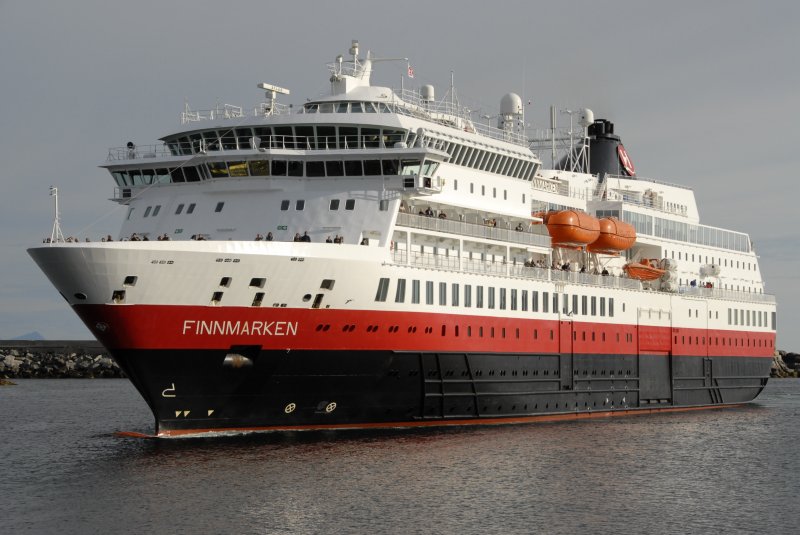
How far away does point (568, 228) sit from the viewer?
4403 cm

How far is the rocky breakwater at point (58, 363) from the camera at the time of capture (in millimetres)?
90938

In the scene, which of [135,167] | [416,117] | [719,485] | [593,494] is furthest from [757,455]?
[135,167]

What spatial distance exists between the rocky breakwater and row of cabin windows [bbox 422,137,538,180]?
55.6m

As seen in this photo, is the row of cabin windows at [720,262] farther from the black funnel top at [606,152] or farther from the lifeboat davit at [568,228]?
the lifeboat davit at [568,228]

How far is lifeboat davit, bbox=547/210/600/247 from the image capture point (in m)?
44.1

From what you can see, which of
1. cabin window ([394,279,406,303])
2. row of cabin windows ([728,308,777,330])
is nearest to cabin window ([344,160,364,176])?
cabin window ([394,279,406,303])

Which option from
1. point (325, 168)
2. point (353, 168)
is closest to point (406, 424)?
point (353, 168)

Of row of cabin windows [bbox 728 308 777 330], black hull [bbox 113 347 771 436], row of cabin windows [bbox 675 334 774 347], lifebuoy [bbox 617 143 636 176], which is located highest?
lifebuoy [bbox 617 143 636 176]

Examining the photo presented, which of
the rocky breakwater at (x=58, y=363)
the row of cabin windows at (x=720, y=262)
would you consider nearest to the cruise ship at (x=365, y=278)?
the row of cabin windows at (x=720, y=262)

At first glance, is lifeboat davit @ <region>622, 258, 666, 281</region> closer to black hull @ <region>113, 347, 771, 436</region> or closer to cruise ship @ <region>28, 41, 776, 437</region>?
cruise ship @ <region>28, 41, 776, 437</region>

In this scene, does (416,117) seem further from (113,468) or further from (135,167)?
(113,468)

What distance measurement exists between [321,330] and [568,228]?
48.0ft

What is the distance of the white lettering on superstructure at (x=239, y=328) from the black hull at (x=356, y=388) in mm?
568

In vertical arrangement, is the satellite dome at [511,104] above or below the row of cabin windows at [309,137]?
above
